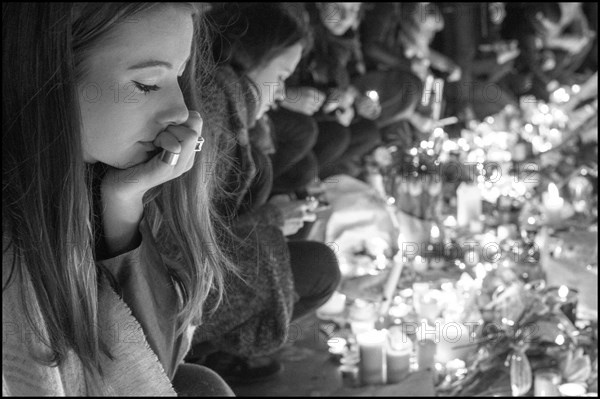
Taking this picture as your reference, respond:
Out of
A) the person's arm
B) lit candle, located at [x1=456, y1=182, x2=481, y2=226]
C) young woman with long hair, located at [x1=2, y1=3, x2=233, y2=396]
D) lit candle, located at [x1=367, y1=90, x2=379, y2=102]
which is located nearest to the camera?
young woman with long hair, located at [x1=2, y1=3, x2=233, y2=396]

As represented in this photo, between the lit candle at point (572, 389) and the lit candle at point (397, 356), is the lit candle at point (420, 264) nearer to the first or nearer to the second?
the lit candle at point (397, 356)

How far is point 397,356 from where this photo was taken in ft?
5.78

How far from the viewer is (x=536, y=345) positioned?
1.54m

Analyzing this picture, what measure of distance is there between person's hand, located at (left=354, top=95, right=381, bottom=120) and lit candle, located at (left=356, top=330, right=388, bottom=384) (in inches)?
56.4

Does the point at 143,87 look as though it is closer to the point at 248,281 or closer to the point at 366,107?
the point at 248,281

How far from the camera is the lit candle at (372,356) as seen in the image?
1.75 metres

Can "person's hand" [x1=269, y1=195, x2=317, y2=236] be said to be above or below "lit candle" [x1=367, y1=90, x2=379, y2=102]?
below

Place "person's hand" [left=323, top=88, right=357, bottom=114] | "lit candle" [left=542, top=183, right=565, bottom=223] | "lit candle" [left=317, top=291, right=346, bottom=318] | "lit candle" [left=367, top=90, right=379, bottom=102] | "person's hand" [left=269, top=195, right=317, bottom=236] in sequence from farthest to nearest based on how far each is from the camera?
"lit candle" [left=367, top=90, right=379, bottom=102]
"person's hand" [left=323, top=88, right=357, bottom=114]
"lit candle" [left=542, top=183, right=565, bottom=223]
"lit candle" [left=317, top=291, right=346, bottom=318]
"person's hand" [left=269, top=195, right=317, bottom=236]

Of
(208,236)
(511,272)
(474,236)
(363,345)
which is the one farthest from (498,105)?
(208,236)

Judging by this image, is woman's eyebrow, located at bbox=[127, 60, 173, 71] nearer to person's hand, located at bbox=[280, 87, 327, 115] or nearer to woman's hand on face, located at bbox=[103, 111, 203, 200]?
woman's hand on face, located at bbox=[103, 111, 203, 200]

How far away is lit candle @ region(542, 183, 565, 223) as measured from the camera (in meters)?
2.32

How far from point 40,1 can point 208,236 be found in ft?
A: 1.13

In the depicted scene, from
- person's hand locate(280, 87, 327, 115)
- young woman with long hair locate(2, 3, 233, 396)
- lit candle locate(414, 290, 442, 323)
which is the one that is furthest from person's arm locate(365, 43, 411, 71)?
young woman with long hair locate(2, 3, 233, 396)

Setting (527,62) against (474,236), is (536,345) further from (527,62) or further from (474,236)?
(527,62)
